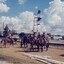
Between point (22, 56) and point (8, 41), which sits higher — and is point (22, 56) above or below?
below

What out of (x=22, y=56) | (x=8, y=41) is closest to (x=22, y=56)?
(x=22, y=56)

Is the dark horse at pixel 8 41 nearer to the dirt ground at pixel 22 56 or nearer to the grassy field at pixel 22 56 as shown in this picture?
the dirt ground at pixel 22 56

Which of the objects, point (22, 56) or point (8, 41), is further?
point (8, 41)

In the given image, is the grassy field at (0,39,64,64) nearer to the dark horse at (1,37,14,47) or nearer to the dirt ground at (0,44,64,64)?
the dirt ground at (0,44,64,64)

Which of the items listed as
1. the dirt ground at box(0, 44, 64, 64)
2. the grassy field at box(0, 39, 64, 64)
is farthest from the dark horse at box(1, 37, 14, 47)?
the grassy field at box(0, 39, 64, 64)

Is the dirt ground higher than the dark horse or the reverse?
the reverse

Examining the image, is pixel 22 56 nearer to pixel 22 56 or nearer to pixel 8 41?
pixel 22 56

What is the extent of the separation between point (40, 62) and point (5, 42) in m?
25.7

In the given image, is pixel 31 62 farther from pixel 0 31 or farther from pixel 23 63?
pixel 0 31

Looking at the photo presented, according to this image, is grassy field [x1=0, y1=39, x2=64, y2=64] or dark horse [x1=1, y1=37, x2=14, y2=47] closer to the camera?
grassy field [x1=0, y1=39, x2=64, y2=64]

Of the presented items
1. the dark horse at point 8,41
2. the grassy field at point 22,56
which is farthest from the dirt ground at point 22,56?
the dark horse at point 8,41

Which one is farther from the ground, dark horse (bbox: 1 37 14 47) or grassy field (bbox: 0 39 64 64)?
dark horse (bbox: 1 37 14 47)

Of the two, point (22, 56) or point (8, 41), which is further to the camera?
point (8, 41)

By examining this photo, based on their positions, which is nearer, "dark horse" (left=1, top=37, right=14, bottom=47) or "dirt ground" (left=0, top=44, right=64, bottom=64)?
"dirt ground" (left=0, top=44, right=64, bottom=64)
